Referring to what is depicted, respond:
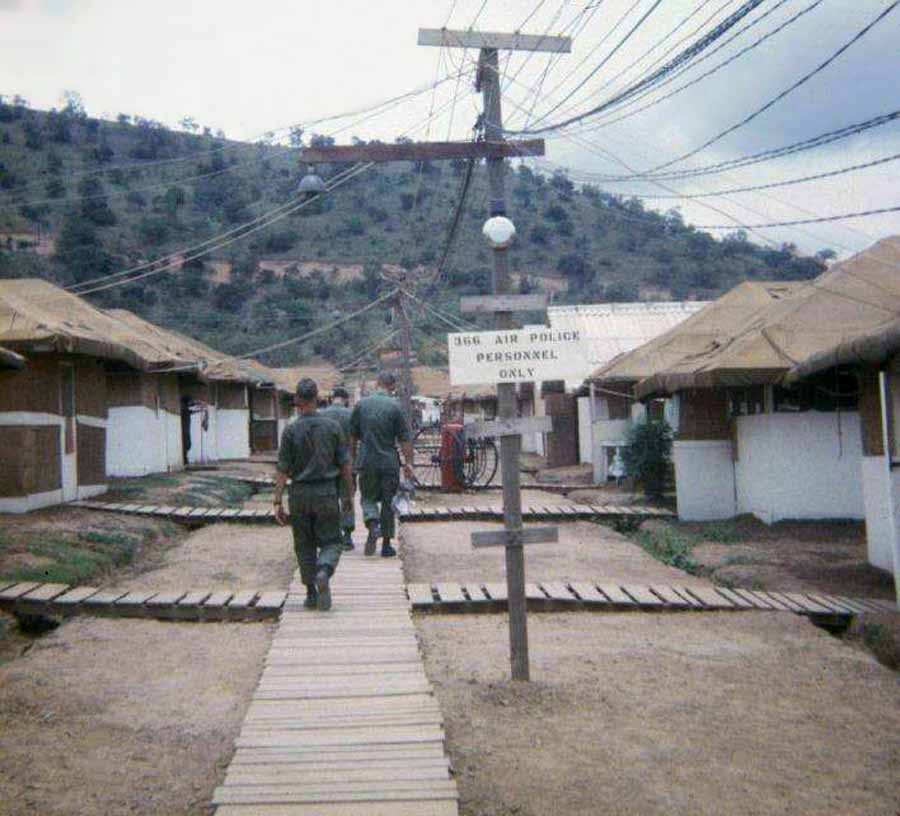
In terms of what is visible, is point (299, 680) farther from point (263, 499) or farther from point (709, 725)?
point (263, 499)

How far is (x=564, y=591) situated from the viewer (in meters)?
8.89

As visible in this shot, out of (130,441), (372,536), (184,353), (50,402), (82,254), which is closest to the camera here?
(372,536)

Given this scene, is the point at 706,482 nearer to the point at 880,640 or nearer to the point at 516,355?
the point at 880,640

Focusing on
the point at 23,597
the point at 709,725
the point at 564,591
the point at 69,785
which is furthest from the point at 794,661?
the point at 23,597

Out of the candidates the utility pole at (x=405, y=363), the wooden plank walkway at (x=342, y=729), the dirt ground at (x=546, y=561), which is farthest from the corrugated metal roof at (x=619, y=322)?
the wooden plank walkway at (x=342, y=729)

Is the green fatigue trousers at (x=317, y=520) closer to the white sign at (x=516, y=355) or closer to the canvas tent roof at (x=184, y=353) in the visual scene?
the white sign at (x=516, y=355)

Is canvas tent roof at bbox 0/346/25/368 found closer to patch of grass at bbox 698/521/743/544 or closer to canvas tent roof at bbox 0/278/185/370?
canvas tent roof at bbox 0/278/185/370

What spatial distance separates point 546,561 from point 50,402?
892 centimetres

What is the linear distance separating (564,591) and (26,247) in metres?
55.2

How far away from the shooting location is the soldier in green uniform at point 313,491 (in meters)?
7.79

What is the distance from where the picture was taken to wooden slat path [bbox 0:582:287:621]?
8.27m

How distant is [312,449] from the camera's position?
7.91m

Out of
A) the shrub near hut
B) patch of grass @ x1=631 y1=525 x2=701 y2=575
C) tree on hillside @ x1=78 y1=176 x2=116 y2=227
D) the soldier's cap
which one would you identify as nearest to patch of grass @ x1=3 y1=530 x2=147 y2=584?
the soldier's cap

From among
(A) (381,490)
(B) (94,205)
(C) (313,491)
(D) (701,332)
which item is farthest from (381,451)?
(B) (94,205)
